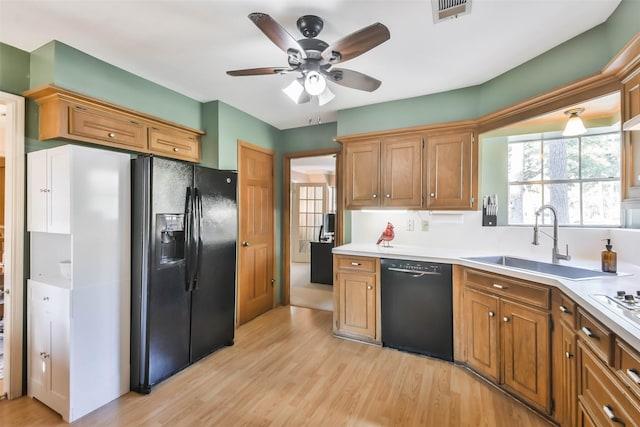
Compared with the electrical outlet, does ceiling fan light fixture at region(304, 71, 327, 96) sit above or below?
above

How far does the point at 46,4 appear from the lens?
1.67 meters

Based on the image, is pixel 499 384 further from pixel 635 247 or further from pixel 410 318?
pixel 635 247

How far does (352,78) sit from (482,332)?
2.19 m

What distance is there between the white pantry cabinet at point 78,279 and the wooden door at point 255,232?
1388 millimetres

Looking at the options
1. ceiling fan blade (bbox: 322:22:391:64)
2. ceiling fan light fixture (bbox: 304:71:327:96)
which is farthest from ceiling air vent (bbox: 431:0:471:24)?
ceiling fan light fixture (bbox: 304:71:327:96)

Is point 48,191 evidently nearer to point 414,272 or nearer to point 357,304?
point 357,304

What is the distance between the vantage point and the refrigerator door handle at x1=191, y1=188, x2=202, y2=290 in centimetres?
245

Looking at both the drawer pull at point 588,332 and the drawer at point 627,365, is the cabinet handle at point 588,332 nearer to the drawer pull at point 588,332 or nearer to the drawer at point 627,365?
the drawer pull at point 588,332

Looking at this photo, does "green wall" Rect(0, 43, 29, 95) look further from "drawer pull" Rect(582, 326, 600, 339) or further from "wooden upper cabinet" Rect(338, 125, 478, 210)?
"drawer pull" Rect(582, 326, 600, 339)

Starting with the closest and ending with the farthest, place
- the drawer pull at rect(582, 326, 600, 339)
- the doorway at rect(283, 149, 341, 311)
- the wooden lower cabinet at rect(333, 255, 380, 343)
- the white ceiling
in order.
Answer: the drawer pull at rect(582, 326, 600, 339) → the white ceiling → the wooden lower cabinet at rect(333, 255, 380, 343) → the doorway at rect(283, 149, 341, 311)

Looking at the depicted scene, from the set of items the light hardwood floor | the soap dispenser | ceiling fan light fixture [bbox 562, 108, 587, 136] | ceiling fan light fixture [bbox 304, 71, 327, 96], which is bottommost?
the light hardwood floor

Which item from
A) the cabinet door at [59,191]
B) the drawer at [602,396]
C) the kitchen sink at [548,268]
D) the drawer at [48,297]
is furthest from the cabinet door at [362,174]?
the drawer at [48,297]

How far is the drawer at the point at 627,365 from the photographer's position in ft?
3.26

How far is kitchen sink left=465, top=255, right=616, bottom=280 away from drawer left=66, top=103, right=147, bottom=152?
10.3 ft
